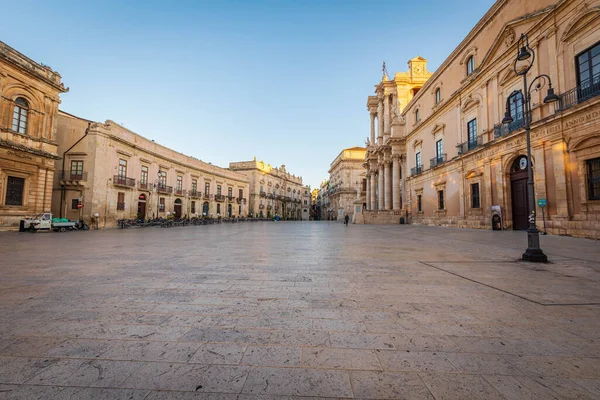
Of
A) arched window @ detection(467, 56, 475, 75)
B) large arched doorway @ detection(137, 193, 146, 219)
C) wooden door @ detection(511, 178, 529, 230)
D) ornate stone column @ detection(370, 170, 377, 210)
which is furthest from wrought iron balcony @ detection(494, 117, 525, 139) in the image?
large arched doorway @ detection(137, 193, 146, 219)

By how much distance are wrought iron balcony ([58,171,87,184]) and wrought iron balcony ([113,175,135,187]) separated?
2.37 m

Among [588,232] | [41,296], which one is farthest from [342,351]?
[588,232]

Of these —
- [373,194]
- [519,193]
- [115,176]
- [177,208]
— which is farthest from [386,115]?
[115,176]

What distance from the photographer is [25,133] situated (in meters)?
Result: 17.5

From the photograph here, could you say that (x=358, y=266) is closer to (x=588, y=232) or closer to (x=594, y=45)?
(x=588, y=232)

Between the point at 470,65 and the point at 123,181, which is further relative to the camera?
the point at 123,181

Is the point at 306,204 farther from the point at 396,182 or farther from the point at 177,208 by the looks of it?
the point at 396,182

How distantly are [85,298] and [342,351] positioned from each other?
3107 millimetres

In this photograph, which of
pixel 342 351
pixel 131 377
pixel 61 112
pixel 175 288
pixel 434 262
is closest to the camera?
pixel 131 377

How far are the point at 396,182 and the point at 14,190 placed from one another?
31.7 m

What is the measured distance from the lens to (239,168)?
54.6 meters

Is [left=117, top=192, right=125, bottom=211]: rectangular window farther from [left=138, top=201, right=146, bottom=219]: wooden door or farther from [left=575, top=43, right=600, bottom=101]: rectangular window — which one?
[left=575, top=43, right=600, bottom=101]: rectangular window

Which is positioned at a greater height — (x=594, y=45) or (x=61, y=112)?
(x=61, y=112)

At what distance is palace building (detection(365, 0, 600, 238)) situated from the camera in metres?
10.9
